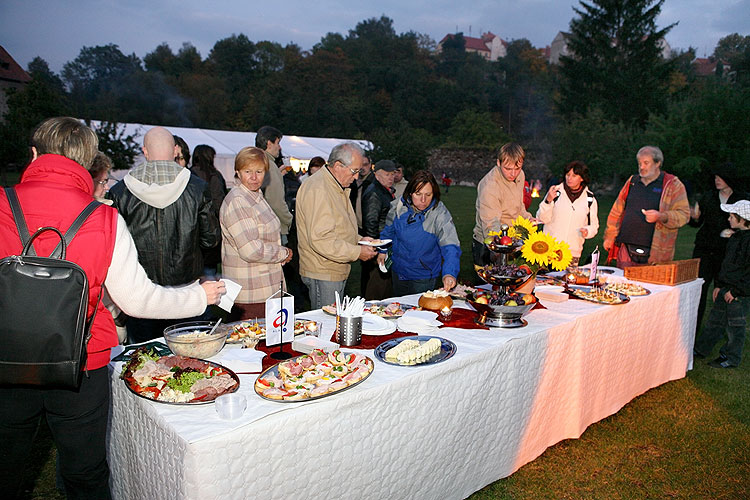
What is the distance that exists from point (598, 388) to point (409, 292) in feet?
4.35

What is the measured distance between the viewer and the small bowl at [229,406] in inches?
61.1

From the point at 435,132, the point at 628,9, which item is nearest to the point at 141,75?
the point at 435,132

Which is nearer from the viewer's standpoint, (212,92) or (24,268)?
(24,268)

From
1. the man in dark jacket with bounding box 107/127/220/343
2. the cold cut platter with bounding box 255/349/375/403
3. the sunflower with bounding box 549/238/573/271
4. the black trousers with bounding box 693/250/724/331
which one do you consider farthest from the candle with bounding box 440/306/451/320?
the black trousers with bounding box 693/250/724/331

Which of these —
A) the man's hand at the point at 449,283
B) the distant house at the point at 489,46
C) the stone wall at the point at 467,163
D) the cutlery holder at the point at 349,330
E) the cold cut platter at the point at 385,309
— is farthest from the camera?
the distant house at the point at 489,46

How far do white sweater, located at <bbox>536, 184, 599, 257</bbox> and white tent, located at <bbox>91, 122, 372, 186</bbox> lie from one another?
43.6ft

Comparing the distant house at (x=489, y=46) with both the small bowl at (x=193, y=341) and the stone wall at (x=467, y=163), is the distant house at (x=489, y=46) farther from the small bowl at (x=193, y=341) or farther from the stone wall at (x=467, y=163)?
the small bowl at (x=193, y=341)

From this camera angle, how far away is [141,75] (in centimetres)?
3925

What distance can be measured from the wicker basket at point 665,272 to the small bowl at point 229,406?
3134 mm

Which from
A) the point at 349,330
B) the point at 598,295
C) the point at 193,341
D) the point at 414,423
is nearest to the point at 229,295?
the point at 193,341

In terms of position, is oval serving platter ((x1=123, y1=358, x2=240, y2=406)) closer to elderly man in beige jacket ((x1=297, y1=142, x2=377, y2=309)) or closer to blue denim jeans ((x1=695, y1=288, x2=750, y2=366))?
elderly man in beige jacket ((x1=297, y1=142, x2=377, y2=309))

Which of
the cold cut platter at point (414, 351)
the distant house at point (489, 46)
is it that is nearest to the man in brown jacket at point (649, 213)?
the cold cut platter at point (414, 351)

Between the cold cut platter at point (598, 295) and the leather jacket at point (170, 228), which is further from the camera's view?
the cold cut platter at point (598, 295)

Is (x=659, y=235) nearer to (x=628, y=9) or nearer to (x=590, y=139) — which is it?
(x=590, y=139)
